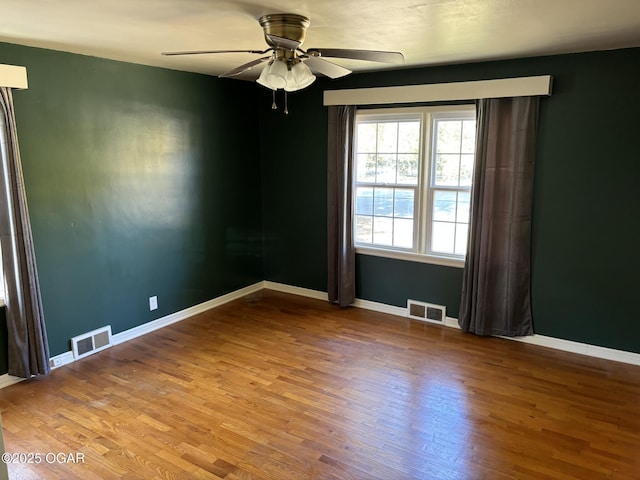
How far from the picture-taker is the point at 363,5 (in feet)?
7.56

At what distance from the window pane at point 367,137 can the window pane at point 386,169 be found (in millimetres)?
145

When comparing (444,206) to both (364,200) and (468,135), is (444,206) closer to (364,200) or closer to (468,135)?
(468,135)

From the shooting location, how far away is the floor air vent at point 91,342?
381 centimetres

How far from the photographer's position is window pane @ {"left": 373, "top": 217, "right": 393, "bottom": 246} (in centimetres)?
484

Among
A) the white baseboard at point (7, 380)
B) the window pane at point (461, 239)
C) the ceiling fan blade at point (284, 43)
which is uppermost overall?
the ceiling fan blade at point (284, 43)

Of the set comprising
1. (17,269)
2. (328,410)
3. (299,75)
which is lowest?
(328,410)

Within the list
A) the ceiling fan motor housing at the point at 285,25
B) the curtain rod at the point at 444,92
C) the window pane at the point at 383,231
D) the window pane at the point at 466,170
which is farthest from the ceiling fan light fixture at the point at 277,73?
the window pane at the point at 383,231

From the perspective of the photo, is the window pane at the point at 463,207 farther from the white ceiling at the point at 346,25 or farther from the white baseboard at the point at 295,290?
the white baseboard at the point at 295,290

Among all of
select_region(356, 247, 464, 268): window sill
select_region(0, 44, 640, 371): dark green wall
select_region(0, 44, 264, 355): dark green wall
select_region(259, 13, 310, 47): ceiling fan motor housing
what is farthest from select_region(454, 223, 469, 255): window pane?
select_region(259, 13, 310, 47): ceiling fan motor housing

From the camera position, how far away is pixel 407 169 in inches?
182

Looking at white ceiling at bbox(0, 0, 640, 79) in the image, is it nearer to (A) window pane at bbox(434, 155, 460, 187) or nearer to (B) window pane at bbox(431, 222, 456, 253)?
(A) window pane at bbox(434, 155, 460, 187)

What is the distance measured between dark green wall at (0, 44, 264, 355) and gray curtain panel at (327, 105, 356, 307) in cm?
105

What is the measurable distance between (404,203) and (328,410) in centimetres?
232

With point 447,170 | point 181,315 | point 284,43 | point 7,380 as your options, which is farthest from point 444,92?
point 7,380
